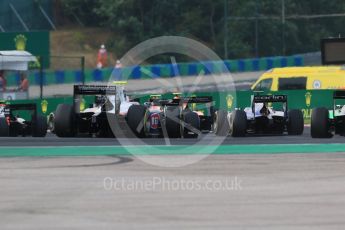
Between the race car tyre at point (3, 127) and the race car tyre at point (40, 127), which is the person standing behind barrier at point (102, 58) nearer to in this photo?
the race car tyre at point (40, 127)

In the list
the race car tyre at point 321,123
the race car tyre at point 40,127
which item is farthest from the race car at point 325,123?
the race car tyre at point 40,127

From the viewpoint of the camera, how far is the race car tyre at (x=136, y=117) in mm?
23484

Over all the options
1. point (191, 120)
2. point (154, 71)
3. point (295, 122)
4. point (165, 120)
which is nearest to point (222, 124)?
point (191, 120)

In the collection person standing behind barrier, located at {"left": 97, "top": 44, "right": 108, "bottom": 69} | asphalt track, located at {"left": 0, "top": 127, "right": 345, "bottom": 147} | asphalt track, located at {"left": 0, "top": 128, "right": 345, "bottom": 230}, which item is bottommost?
asphalt track, located at {"left": 0, "top": 128, "right": 345, "bottom": 230}

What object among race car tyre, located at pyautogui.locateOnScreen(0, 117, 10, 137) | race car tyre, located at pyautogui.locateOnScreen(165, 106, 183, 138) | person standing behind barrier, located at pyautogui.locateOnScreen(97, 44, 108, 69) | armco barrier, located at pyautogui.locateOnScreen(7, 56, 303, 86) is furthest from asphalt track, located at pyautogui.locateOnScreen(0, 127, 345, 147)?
person standing behind barrier, located at pyautogui.locateOnScreen(97, 44, 108, 69)

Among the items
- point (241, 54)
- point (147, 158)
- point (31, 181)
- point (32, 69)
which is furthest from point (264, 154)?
point (241, 54)

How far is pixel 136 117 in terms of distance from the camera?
930 inches

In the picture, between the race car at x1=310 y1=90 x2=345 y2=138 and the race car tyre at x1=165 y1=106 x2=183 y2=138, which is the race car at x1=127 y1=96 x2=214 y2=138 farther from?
the race car at x1=310 y1=90 x2=345 y2=138

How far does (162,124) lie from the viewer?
24078mm

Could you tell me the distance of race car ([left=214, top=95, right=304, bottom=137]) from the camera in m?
24.9

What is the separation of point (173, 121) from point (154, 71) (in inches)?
1112

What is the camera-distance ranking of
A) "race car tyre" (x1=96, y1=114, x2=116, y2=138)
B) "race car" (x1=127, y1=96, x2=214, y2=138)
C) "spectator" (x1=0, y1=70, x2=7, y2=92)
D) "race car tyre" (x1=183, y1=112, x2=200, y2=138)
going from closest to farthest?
"race car" (x1=127, y1=96, x2=214, y2=138)
"race car tyre" (x1=183, y1=112, x2=200, y2=138)
"race car tyre" (x1=96, y1=114, x2=116, y2=138)
"spectator" (x1=0, y1=70, x2=7, y2=92)

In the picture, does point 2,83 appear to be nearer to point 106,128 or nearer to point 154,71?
point 106,128

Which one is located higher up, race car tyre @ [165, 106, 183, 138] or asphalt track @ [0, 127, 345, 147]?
race car tyre @ [165, 106, 183, 138]
